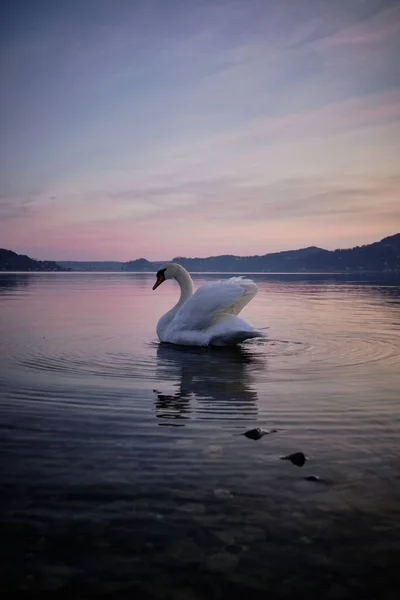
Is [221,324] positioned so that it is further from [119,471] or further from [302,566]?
[302,566]

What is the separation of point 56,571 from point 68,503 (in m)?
A: 0.89

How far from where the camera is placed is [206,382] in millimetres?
9227

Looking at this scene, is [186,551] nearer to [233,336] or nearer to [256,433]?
[256,433]

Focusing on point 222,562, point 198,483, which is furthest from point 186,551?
point 198,483

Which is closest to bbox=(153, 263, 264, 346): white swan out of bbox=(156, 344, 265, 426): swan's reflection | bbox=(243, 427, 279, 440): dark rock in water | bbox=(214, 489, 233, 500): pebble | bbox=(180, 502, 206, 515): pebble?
bbox=(156, 344, 265, 426): swan's reflection

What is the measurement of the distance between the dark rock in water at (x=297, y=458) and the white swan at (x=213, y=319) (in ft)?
23.3

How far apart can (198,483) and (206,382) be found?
14.9 ft

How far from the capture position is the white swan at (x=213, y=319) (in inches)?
501

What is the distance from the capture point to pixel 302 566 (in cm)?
348

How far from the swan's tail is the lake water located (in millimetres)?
2141

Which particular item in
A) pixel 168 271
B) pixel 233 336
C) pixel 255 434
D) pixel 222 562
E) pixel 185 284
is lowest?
pixel 222 562

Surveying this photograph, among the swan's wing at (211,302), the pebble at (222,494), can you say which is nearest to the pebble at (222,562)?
the pebble at (222,494)

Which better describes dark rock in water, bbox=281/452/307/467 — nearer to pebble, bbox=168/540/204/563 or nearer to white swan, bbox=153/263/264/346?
pebble, bbox=168/540/204/563

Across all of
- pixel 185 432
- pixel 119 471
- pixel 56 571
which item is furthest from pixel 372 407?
pixel 56 571
